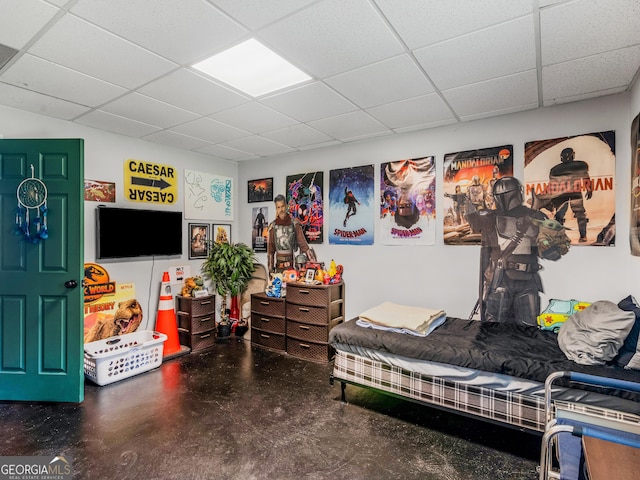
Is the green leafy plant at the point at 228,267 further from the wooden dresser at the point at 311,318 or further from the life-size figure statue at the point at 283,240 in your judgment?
the wooden dresser at the point at 311,318

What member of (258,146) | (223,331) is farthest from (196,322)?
(258,146)

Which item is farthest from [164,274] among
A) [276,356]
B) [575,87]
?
[575,87]

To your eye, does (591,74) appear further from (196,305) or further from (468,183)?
(196,305)

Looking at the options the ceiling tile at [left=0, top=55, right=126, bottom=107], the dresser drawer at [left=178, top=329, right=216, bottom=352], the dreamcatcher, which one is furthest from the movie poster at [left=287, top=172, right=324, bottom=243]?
the dreamcatcher

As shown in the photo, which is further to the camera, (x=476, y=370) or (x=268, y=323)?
(x=268, y=323)

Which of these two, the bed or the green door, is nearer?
the bed

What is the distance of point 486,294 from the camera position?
11.2 feet

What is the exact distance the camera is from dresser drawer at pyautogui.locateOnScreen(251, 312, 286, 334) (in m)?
4.28

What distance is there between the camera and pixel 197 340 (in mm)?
4312

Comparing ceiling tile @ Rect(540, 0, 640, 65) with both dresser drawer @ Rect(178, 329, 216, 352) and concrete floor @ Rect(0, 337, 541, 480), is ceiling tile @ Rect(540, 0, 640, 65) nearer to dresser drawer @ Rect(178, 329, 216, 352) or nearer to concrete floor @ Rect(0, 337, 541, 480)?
concrete floor @ Rect(0, 337, 541, 480)

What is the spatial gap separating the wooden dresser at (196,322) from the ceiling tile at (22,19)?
9.81ft

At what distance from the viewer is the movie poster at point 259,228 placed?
200 inches

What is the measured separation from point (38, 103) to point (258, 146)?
7.34ft

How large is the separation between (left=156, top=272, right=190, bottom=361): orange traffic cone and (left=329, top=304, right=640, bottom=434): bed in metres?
2.23
